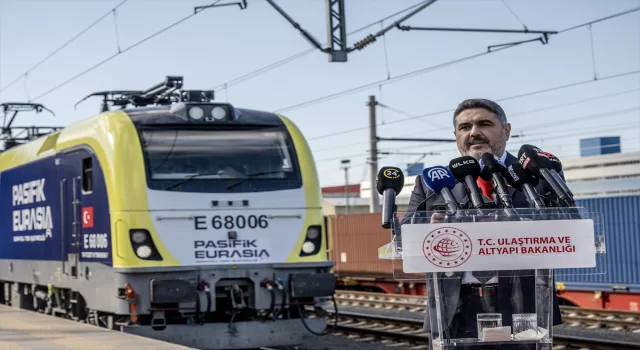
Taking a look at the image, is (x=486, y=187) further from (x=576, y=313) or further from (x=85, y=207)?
(x=576, y=313)

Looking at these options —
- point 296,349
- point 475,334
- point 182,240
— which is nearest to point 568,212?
point 475,334

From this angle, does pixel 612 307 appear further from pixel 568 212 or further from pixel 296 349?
pixel 568 212

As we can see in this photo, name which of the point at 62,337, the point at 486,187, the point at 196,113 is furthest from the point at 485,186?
the point at 196,113

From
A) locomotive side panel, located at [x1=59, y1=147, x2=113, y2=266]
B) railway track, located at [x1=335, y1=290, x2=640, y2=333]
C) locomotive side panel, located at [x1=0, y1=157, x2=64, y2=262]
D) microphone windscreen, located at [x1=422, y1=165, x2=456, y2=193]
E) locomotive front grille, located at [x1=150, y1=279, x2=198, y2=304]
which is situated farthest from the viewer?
railway track, located at [x1=335, y1=290, x2=640, y2=333]

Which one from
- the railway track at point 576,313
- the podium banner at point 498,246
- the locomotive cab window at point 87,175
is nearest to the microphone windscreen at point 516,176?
the podium banner at point 498,246

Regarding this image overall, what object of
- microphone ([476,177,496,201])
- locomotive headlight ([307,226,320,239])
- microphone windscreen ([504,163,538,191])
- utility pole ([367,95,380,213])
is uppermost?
utility pole ([367,95,380,213])

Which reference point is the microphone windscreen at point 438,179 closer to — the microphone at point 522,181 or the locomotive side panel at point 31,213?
the microphone at point 522,181

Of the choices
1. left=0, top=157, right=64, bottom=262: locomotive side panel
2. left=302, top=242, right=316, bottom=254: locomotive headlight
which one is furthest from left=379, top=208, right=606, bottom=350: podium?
A: left=0, top=157, right=64, bottom=262: locomotive side panel

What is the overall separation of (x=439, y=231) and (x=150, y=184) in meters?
7.63

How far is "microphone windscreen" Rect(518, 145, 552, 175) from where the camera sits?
3.78 m

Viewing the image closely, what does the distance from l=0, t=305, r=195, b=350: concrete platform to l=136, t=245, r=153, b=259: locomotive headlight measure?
892mm

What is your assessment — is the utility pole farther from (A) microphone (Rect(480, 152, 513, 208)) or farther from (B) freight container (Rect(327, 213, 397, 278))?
(A) microphone (Rect(480, 152, 513, 208))

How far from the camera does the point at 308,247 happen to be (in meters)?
11.4

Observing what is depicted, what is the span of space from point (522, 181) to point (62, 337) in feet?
23.4
